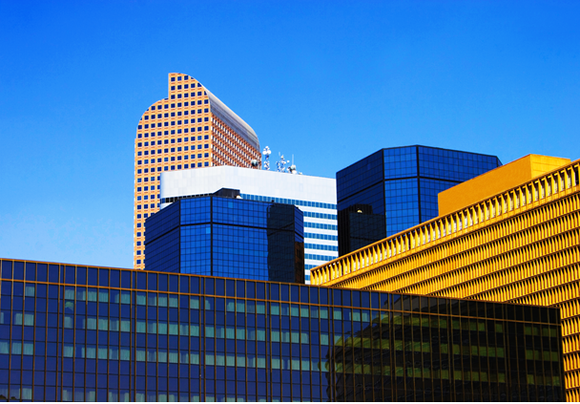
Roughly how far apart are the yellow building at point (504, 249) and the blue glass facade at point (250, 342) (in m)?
12.3

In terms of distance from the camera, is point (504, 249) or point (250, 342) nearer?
point (250, 342)

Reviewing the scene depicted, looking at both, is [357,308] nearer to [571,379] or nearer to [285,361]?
[285,361]

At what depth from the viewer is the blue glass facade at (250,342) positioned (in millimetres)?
100188

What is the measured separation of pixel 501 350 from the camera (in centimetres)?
12481

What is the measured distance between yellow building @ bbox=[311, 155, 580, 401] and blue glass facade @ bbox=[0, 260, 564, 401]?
12.3m

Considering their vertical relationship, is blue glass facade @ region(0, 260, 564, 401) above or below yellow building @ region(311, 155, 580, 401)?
below

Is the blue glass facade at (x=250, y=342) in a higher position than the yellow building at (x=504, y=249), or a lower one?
lower

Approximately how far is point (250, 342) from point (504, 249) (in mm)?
56643

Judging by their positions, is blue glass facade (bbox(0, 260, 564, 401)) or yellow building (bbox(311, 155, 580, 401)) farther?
yellow building (bbox(311, 155, 580, 401))

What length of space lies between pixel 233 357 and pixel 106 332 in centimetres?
1477

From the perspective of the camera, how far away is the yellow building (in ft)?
461

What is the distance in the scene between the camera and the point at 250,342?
363 feet

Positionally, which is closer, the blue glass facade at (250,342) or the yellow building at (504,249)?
the blue glass facade at (250,342)

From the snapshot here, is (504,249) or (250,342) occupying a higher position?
(504,249)
